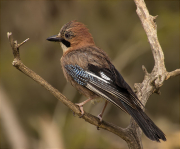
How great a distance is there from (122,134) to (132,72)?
4.92m

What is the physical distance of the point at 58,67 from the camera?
32.0ft

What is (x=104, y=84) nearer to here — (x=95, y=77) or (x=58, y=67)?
(x=95, y=77)

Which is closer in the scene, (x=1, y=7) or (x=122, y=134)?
(x=122, y=134)

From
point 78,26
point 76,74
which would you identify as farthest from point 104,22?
point 76,74

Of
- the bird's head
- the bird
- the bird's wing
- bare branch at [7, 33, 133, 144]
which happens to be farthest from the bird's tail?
the bird's head

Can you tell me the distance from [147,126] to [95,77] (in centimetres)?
109

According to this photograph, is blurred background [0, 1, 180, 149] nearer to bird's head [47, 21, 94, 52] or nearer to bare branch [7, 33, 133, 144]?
bird's head [47, 21, 94, 52]

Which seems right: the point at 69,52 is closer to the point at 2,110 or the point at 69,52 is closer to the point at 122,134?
the point at 122,134

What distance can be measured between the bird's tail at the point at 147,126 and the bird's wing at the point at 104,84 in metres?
0.10

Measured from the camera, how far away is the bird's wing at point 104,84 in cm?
397

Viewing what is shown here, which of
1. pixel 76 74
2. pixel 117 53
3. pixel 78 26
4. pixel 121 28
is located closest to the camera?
pixel 76 74

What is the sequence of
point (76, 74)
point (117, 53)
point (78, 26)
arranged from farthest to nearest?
1. point (117, 53)
2. point (78, 26)
3. point (76, 74)

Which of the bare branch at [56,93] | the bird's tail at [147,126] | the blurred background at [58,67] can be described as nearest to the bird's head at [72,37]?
the bare branch at [56,93]

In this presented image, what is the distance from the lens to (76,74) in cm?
444
